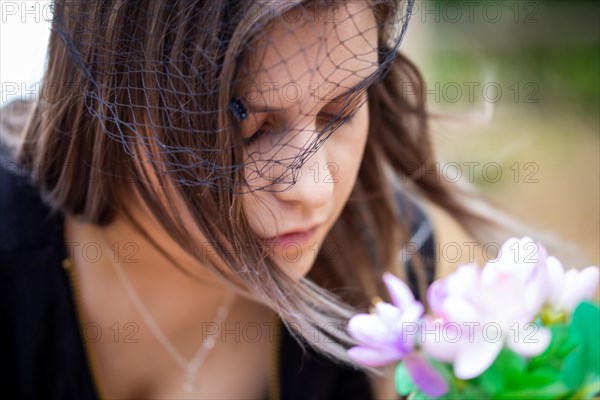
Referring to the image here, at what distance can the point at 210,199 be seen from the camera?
0.84 m

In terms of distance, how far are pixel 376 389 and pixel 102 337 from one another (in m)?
0.43

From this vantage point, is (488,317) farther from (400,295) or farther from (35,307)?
(35,307)

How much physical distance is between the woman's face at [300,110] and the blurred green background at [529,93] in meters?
1.35

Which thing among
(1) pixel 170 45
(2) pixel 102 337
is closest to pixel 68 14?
(1) pixel 170 45

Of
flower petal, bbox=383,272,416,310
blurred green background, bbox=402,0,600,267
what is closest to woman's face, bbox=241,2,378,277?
flower petal, bbox=383,272,416,310

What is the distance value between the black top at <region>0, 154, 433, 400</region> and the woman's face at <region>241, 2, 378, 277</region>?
14.4 inches

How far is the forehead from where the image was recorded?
2.56 ft

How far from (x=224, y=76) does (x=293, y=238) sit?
23 centimetres

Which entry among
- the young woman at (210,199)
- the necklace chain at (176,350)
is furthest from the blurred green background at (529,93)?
the necklace chain at (176,350)

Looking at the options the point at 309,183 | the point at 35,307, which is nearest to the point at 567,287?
the point at 309,183

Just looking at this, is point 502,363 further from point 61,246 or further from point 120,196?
point 61,246

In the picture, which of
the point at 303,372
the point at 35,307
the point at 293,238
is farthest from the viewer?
the point at 303,372

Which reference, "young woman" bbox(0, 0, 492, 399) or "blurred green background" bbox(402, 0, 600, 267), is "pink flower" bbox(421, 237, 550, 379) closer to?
"young woman" bbox(0, 0, 492, 399)

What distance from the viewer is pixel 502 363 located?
0.66 metres
